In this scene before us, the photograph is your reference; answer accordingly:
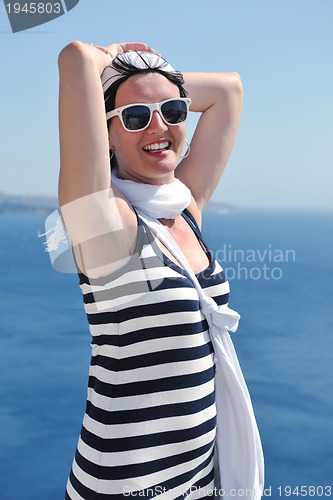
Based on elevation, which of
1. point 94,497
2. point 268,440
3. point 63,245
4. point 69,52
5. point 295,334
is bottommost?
point 295,334

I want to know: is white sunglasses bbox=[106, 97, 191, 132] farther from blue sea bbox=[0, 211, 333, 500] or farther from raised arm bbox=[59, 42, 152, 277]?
blue sea bbox=[0, 211, 333, 500]

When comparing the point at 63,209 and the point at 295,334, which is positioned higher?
the point at 63,209

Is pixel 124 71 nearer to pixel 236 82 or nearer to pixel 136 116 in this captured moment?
pixel 136 116

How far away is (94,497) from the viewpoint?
4.55 ft

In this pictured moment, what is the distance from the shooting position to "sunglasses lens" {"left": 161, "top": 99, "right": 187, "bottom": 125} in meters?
1.49

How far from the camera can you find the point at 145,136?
1481 mm

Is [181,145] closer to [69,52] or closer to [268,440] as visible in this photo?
[69,52]

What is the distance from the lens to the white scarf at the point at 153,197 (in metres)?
1.49

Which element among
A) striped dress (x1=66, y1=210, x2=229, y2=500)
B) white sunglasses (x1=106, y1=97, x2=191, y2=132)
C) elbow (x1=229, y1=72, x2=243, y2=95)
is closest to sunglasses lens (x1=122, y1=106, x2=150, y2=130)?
white sunglasses (x1=106, y1=97, x2=191, y2=132)

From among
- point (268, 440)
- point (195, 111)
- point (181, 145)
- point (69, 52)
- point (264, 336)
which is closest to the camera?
point (69, 52)

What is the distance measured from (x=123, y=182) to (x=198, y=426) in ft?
1.83

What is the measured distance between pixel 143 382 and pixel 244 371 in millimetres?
4959

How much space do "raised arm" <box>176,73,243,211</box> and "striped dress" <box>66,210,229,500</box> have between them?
0.46 metres

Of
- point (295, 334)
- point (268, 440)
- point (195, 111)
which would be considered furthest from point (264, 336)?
point (195, 111)
